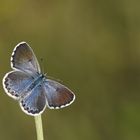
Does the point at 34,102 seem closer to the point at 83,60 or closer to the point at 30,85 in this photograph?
the point at 30,85

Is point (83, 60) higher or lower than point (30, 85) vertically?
higher

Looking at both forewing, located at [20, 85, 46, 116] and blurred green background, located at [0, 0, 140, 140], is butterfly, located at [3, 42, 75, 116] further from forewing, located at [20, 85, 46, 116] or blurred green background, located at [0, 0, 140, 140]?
blurred green background, located at [0, 0, 140, 140]

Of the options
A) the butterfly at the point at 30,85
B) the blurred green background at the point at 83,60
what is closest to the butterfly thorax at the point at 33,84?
the butterfly at the point at 30,85

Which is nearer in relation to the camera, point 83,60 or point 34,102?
point 34,102

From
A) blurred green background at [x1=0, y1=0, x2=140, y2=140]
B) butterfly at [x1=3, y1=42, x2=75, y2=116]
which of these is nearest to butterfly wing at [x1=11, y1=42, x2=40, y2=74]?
butterfly at [x1=3, y1=42, x2=75, y2=116]

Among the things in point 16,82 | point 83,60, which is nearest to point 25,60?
point 16,82

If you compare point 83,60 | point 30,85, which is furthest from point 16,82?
point 83,60

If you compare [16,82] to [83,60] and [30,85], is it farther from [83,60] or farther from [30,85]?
[83,60]
